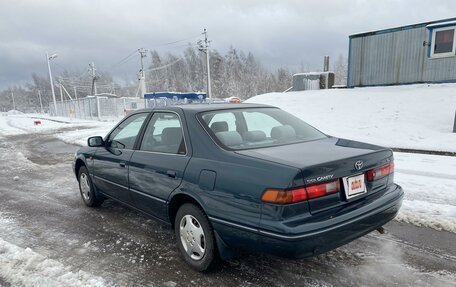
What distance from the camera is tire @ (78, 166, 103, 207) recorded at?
484 centimetres

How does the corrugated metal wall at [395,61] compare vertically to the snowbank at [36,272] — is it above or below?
above

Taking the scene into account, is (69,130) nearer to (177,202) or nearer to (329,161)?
(177,202)

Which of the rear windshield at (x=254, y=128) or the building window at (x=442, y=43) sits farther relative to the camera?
the building window at (x=442, y=43)

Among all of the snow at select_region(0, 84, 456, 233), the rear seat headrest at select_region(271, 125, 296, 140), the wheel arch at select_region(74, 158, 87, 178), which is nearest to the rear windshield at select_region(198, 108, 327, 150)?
the rear seat headrest at select_region(271, 125, 296, 140)

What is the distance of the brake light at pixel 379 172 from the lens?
2.82m

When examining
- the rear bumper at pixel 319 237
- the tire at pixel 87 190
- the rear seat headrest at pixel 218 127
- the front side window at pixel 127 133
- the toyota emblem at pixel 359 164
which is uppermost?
the rear seat headrest at pixel 218 127

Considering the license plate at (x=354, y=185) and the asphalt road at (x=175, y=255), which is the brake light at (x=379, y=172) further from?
the asphalt road at (x=175, y=255)

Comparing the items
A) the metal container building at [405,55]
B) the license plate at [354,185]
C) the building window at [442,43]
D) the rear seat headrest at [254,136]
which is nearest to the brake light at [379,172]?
the license plate at [354,185]

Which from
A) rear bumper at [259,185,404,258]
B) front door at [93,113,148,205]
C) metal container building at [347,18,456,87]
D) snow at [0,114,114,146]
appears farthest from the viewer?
snow at [0,114,114,146]

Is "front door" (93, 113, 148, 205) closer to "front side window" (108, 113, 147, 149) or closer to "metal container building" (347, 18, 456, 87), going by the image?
"front side window" (108, 113, 147, 149)

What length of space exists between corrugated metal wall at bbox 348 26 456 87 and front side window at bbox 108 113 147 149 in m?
15.8

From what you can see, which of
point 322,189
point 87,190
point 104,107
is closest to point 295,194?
point 322,189

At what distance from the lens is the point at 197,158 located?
2936 mm

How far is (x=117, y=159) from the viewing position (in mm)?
4027
